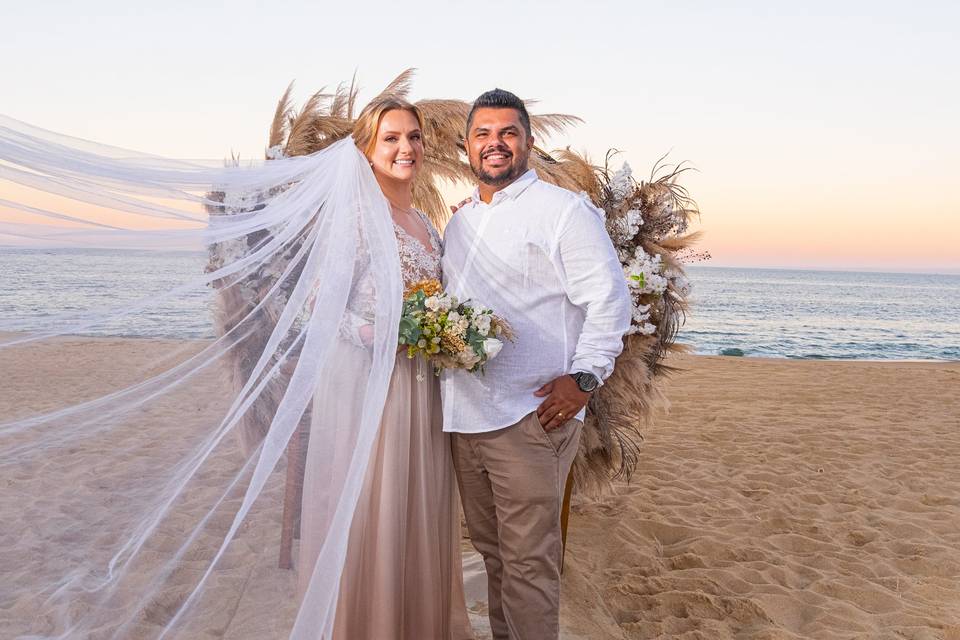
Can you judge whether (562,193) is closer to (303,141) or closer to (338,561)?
(338,561)

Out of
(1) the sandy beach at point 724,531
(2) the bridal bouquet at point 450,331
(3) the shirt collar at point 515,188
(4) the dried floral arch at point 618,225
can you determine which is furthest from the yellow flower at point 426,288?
(4) the dried floral arch at point 618,225

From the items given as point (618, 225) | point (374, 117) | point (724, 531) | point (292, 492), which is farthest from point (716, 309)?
point (292, 492)

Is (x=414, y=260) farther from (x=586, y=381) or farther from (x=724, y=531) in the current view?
(x=724, y=531)

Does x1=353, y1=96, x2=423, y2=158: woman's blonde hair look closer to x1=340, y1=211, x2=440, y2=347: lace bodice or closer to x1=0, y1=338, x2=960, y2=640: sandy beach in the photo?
x1=340, y1=211, x2=440, y2=347: lace bodice

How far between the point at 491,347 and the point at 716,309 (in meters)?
36.6

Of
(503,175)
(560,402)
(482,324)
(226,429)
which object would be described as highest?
(503,175)

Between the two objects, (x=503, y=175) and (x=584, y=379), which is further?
(x=503, y=175)

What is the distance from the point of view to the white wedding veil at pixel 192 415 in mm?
2588

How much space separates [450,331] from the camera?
2705 mm

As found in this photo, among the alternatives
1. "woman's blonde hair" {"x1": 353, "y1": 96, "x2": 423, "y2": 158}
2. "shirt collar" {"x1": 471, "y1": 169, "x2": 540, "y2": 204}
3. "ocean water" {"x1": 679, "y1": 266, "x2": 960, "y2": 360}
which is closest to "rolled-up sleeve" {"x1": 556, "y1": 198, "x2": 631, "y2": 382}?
"shirt collar" {"x1": 471, "y1": 169, "x2": 540, "y2": 204}

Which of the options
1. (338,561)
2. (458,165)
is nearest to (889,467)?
(458,165)

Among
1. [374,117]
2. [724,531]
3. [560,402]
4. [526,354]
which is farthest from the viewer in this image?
[724,531]

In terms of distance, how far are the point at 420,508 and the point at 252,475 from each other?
0.70 meters

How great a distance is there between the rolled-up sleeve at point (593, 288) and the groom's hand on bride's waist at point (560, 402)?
0.07 metres
